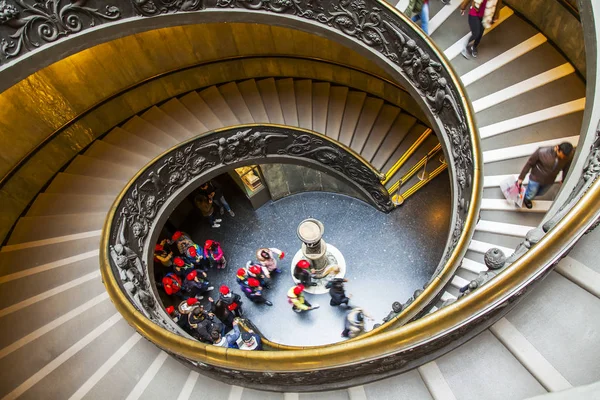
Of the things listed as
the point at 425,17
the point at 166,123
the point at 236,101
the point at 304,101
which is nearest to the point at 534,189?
the point at 425,17

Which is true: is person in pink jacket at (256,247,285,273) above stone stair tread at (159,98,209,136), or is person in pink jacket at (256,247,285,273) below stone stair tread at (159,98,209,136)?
below

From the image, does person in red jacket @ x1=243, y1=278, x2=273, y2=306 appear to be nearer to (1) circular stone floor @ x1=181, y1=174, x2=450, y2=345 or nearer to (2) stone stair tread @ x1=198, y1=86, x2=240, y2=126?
(1) circular stone floor @ x1=181, y1=174, x2=450, y2=345

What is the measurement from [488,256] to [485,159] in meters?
3.07

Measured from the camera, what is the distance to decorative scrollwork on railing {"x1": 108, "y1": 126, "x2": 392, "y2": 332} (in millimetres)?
6180

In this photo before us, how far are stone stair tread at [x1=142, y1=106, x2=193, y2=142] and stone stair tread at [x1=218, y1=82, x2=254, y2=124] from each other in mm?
1265

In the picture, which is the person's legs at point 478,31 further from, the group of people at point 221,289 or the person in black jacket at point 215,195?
the person in black jacket at point 215,195

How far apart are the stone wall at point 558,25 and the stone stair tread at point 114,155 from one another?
7138 mm

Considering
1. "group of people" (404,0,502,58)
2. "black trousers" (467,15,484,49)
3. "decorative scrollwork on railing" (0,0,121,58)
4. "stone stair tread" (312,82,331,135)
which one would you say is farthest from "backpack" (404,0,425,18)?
"decorative scrollwork on railing" (0,0,121,58)

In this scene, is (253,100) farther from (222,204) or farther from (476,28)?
(476,28)

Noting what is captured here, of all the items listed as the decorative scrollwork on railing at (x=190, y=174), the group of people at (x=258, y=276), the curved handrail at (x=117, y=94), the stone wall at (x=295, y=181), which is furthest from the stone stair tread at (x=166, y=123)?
the group of people at (x=258, y=276)

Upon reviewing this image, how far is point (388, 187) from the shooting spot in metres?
9.45

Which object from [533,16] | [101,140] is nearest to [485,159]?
[533,16]

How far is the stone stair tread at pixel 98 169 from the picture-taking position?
7960mm

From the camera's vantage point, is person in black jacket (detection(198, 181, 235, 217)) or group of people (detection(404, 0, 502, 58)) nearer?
group of people (detection(404, 0, 502, 58))
